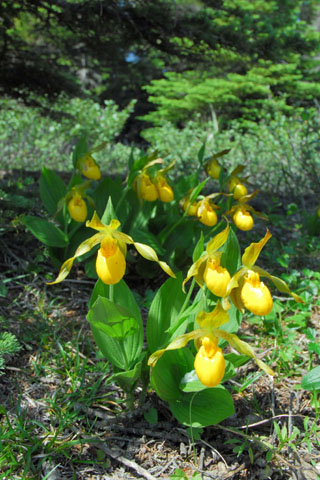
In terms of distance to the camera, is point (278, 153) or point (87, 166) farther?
point (278, 153)

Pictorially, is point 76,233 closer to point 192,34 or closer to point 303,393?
point 303,393

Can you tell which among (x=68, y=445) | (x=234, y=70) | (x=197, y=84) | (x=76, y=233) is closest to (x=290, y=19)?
(x=76, y=233)

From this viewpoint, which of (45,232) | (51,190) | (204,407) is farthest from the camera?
(51,190)

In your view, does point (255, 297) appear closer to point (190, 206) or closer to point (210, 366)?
point (210, 366)

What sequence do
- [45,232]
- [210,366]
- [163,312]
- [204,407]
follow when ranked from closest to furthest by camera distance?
[210,366]
[204,407]
[163,312]
[45,232]

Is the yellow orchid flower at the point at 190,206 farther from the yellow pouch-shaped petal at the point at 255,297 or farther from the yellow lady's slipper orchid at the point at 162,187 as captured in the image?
the yellow pouch-shaped petal at the point at 255,297

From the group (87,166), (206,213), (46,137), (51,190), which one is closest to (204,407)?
(206,213)

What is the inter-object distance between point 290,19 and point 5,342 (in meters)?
3.00

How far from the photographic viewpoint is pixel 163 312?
3.99 feet

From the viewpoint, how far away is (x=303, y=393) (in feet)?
4.47

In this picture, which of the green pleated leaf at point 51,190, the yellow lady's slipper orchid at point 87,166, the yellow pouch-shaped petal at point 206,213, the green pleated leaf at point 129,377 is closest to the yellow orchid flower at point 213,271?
the green pleated leaf at point 129,377

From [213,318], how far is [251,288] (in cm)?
16

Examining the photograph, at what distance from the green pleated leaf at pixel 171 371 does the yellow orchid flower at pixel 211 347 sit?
17 cm

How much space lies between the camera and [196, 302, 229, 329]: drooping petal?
34.5 inches
